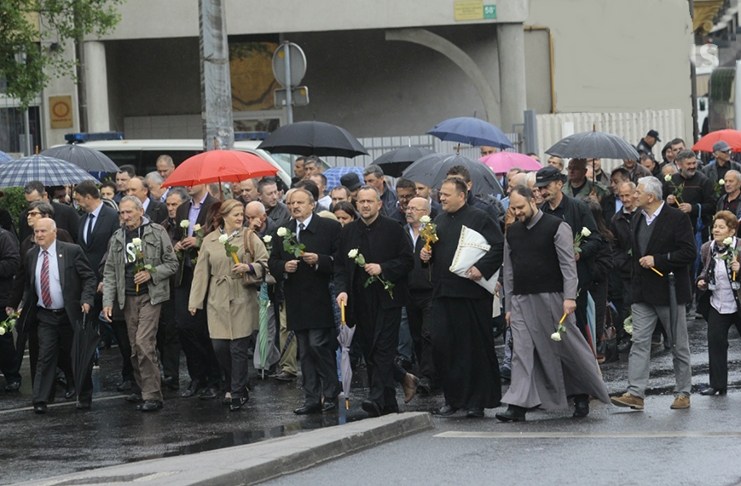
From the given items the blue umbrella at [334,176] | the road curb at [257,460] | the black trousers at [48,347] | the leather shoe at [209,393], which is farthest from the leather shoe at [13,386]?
the blue umbrella at [334,176]

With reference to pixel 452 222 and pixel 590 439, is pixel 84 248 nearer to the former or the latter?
pixel 452 222

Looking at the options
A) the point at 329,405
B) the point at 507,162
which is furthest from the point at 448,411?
the point at 507,162

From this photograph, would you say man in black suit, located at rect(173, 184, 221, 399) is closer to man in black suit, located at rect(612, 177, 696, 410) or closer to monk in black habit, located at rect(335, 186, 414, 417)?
monk in black habit, located at rect(335, 186, 414, 417)

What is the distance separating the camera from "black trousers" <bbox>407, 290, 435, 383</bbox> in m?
14.4

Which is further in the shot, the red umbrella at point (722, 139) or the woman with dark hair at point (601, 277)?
the red umbrella at point (722, 139)

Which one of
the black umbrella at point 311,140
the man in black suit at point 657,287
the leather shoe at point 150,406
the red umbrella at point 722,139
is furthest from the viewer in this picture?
the red umbrella at point 722,139

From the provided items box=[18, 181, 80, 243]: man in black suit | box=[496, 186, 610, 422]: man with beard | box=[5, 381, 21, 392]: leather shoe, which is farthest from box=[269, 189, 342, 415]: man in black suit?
box=[18, 181, 80, 243]: man in black suit

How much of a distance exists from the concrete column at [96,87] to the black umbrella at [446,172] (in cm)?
1554

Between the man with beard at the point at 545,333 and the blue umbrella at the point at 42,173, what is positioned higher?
the blue umbrella at the point at 42,173

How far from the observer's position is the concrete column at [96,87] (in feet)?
99.6

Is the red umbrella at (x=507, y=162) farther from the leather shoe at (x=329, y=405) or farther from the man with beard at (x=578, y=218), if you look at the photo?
the leather shoe at (x=329, y=405)

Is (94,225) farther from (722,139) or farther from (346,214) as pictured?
(722,139)

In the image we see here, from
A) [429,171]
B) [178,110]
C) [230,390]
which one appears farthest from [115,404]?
[178,110]

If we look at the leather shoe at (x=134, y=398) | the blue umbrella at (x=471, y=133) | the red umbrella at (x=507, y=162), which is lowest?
the leather shoe at (x=134, y=398)
